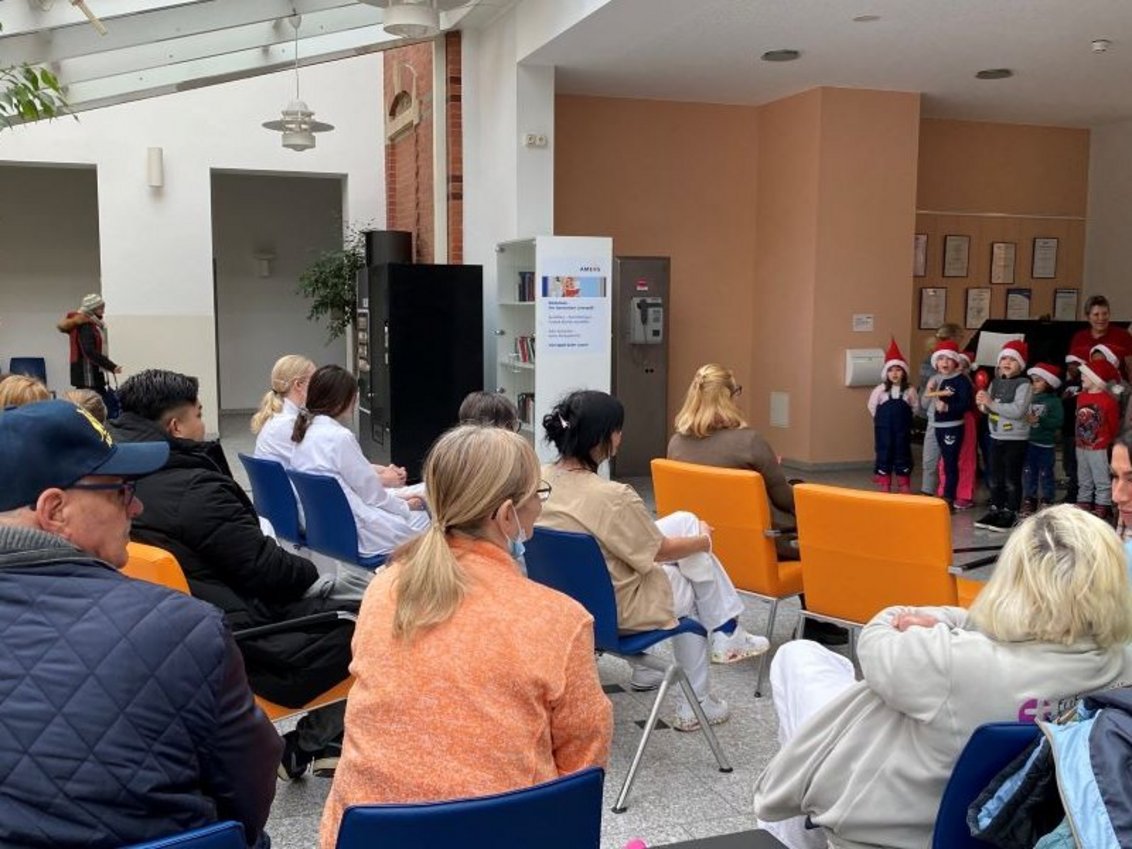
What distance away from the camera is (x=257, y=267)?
1463 cm

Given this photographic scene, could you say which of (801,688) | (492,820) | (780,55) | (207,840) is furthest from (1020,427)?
(207,840)

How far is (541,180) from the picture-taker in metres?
8.18

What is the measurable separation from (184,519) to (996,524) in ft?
19.0

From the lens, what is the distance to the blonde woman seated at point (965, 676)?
185cm

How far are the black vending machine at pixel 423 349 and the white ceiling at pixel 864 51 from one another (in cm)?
200

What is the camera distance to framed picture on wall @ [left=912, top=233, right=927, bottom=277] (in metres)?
10.4

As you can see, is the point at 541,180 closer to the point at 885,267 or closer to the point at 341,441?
the point at 885,267

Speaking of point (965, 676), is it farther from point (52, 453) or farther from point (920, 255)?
point (920, 255)

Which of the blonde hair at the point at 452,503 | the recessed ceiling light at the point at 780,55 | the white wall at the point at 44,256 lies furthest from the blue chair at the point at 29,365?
the blonde hair at the point at 452,503

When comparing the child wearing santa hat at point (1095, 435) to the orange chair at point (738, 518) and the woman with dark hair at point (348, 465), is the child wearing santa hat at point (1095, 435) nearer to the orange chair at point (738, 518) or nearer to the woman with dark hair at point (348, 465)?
the orange chair at point (738, 518)

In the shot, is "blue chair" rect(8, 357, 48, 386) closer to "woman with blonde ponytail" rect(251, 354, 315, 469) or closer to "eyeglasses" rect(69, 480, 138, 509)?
"woman with blonde ponytail" rect(251, 354, 315, 469)

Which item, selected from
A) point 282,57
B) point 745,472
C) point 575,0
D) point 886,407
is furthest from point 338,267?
point 745,472

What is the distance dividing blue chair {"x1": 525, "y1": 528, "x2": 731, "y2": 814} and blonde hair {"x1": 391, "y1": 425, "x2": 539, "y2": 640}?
1.08m

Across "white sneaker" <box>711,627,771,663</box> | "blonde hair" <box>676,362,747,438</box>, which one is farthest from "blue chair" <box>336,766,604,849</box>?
"blonde hair" <box>676,362,747,438</box>
